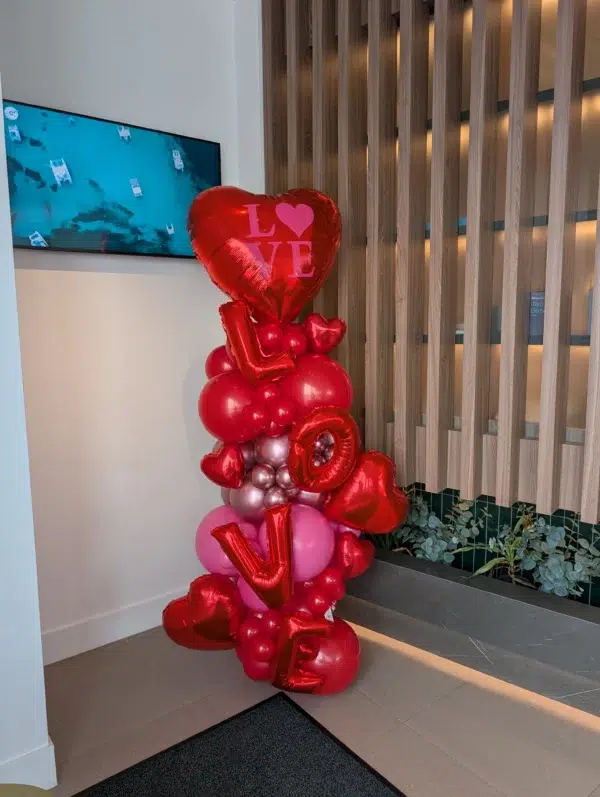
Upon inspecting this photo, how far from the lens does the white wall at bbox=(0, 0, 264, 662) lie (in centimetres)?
223

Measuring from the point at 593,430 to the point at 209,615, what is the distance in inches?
52.3

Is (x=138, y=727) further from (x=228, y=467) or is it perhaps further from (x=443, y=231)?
(x=443, y=231)

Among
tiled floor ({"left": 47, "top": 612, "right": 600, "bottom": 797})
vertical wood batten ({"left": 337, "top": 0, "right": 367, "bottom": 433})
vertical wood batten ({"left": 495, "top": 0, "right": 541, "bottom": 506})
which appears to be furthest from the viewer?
vertical wood batten ({"left": 337, "top": 0, "right": 367, "bottom": 433})

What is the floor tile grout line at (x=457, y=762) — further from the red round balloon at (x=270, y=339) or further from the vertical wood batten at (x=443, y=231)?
the red round balloon at (x=270, y=339)

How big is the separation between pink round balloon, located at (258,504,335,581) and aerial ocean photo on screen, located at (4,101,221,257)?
3.89 ft

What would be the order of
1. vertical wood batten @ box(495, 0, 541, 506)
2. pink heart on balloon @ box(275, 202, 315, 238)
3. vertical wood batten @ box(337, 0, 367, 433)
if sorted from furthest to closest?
vertical wood batten @ box(337, 0, 367, 433)
pink heart on balloon @ box(275, 202, 315, 238)
vertical wood batten @ box(495, 0, 541, 506)

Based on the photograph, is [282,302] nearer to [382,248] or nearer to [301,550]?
[382,248]

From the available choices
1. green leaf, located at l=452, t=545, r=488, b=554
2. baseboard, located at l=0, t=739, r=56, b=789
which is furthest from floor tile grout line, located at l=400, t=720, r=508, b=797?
baseboard, located at l=0, t=739, r=56, b=789

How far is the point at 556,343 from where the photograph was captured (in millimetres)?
1891

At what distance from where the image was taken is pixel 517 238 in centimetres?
194

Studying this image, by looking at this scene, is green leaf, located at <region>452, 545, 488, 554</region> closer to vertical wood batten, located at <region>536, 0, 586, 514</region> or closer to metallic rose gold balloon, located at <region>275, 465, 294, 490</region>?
vertical wood batten, located at <region>536, 0, 586, 514</region>

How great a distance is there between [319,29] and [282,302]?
1173 millimetres

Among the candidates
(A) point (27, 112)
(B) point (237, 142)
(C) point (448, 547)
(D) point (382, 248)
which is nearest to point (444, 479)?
(C) point (448, 547)

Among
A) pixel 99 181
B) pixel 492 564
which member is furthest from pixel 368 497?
pixel 99 181
